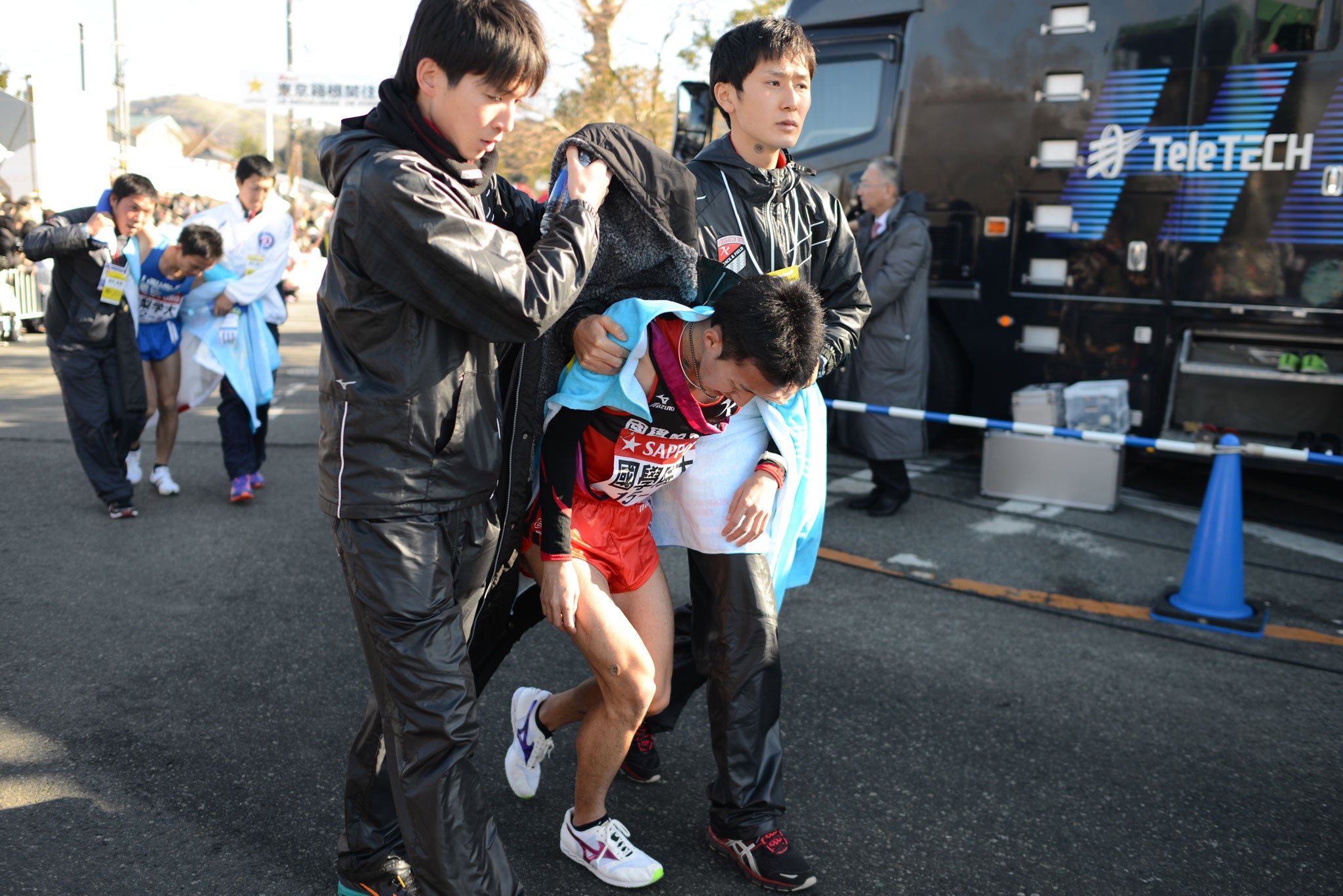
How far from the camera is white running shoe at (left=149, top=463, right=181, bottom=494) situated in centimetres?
616

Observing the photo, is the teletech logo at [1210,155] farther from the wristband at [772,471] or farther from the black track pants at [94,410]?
the black track pants at [94,410]

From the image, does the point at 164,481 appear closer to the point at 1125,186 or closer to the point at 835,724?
the point at 835,724

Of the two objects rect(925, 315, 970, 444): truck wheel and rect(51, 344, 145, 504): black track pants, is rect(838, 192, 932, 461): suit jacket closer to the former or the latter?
rect(925, 315, 970, 444): truck wheel

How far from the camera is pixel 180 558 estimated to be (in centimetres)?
504

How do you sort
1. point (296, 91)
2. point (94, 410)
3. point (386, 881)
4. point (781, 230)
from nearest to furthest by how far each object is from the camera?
point (386, 881)
point (781, 230)
point (94, 410)
point (296, 91)

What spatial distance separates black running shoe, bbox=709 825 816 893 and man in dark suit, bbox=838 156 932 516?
376 cm

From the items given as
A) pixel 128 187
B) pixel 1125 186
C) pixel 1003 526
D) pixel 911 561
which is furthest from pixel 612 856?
pixel 1125 186

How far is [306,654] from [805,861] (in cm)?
219

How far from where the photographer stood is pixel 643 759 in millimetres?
3127

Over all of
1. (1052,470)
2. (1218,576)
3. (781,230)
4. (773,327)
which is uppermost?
(781,230)

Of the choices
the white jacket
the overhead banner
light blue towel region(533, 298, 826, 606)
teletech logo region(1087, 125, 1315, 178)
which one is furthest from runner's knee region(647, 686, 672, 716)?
the overhead banner

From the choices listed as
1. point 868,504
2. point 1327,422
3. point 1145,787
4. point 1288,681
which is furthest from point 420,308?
point 1327,422

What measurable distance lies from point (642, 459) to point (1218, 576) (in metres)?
3.27

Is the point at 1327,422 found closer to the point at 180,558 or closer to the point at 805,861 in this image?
the point at 805,861
